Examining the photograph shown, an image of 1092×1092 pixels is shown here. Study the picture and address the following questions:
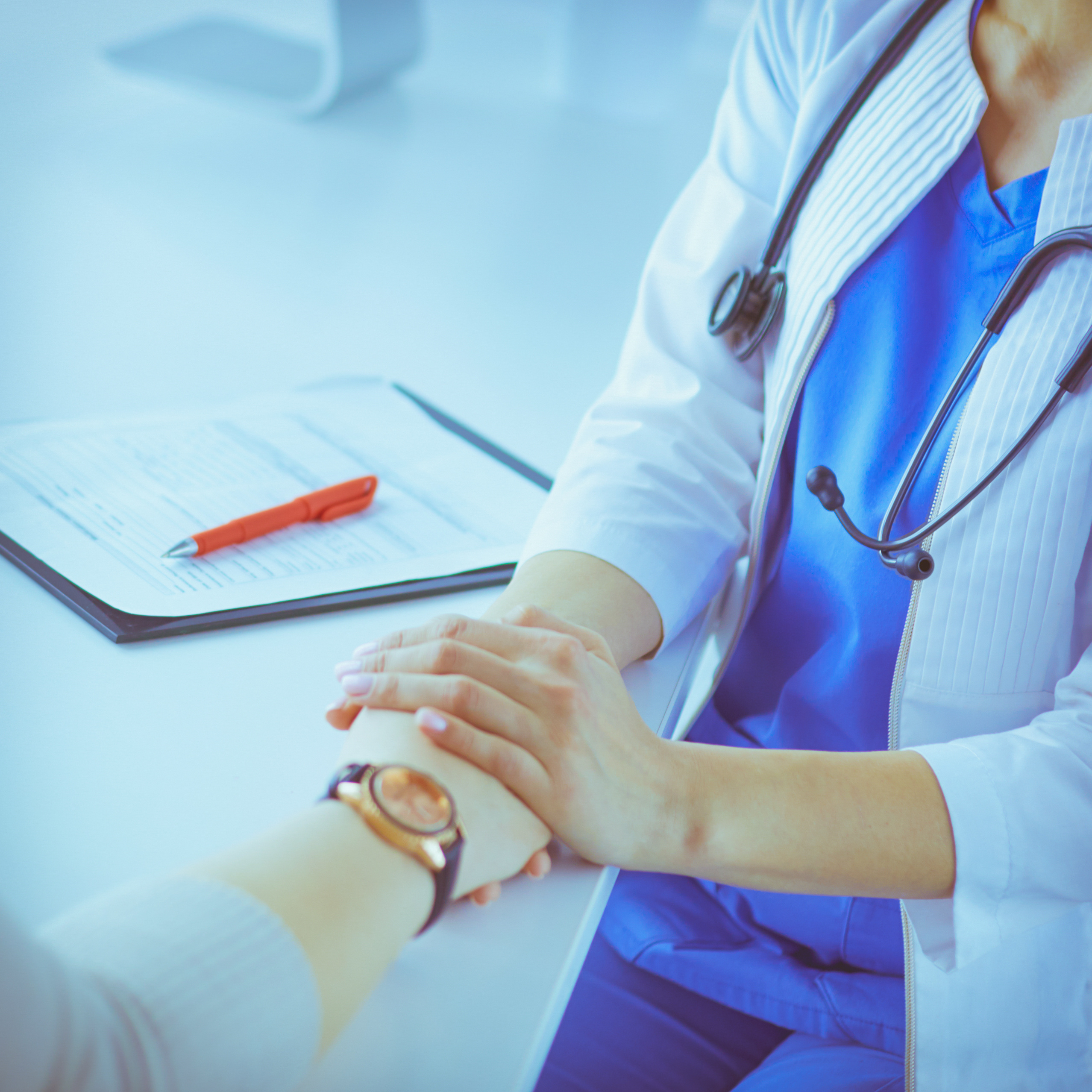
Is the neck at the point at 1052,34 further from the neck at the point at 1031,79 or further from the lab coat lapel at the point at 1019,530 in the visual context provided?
the lab coat lapel at the point at 1019,530

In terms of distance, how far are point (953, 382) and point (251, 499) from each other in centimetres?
52

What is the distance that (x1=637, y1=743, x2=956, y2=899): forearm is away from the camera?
22.2 inches

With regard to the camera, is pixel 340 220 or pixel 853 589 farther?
pixel 340 220

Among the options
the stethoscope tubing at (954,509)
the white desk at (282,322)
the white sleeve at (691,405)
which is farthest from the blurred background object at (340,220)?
the stethoscope tubing at (954,509)

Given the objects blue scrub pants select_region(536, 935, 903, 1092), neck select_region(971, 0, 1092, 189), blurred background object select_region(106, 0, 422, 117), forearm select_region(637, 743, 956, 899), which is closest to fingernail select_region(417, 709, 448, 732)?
forearm select_region(637, 743, 956, 899)

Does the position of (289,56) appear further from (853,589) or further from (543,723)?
(543,723)

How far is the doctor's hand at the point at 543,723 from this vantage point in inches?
21.0

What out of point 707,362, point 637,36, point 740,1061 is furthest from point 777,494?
point 637,36

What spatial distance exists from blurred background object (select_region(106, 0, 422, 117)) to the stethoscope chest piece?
63.0 inches

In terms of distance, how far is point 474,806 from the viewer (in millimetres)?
511

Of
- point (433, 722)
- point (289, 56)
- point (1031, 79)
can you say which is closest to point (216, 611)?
point (433, 722)

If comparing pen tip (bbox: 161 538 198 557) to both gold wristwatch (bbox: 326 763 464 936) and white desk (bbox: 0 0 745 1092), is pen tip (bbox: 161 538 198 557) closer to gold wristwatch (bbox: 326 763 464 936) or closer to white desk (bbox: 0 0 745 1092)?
white desk (bbox: 0 0 745 1092)

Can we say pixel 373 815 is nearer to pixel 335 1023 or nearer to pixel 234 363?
pixel 335 1023

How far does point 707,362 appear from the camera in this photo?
0.87 meters
